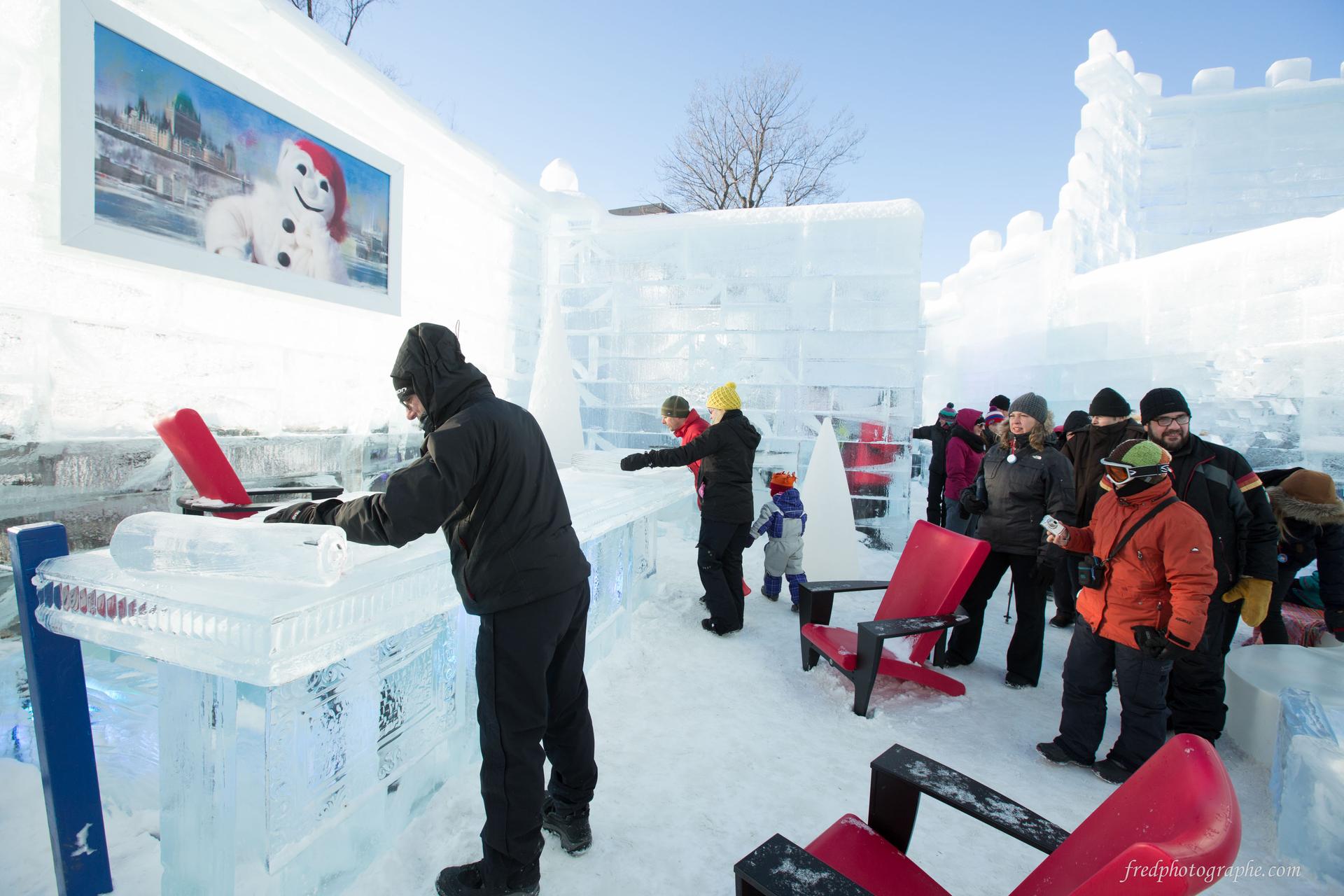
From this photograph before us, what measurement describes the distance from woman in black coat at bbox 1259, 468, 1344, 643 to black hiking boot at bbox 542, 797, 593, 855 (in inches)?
137

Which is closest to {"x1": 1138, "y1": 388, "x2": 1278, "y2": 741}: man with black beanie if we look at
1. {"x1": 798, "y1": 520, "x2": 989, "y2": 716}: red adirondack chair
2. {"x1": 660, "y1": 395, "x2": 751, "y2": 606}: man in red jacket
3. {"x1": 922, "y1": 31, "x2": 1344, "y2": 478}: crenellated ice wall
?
{"x1": 798, "y1": 520, "x2": 989, "y2": 716}: red adirondack chair

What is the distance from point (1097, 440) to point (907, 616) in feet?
4.83

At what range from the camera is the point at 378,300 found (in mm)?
4996

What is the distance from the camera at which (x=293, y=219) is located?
4.18 m

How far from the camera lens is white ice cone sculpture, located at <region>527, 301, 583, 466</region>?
5695mm

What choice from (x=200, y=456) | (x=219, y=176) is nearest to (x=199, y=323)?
(x=219, y=176)

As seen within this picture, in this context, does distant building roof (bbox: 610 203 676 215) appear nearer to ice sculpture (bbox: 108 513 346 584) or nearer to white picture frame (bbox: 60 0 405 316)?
white picture frame (bbox: 60 0 405 316)

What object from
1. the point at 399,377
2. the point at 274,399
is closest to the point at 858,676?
the point at 399,377

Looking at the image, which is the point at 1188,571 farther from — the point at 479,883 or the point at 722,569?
the point at 479,883

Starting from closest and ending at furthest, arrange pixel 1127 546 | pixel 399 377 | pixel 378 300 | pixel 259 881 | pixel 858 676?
pixel 259 881, pixel 399 377, pixel 1127 546, pixel 858 676, pixel 378 300

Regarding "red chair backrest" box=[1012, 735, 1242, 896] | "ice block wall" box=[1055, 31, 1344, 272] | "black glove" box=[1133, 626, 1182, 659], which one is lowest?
"black glove" box=[1133, 626, 1182, 659]

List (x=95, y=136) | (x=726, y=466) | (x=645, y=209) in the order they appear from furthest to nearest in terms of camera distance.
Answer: (x=645, y=209) < (x=726, y=466) < (x=95, y=136)

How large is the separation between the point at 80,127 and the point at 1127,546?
5070 mm

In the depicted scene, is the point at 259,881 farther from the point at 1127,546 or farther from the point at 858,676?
the point at 1127,546
